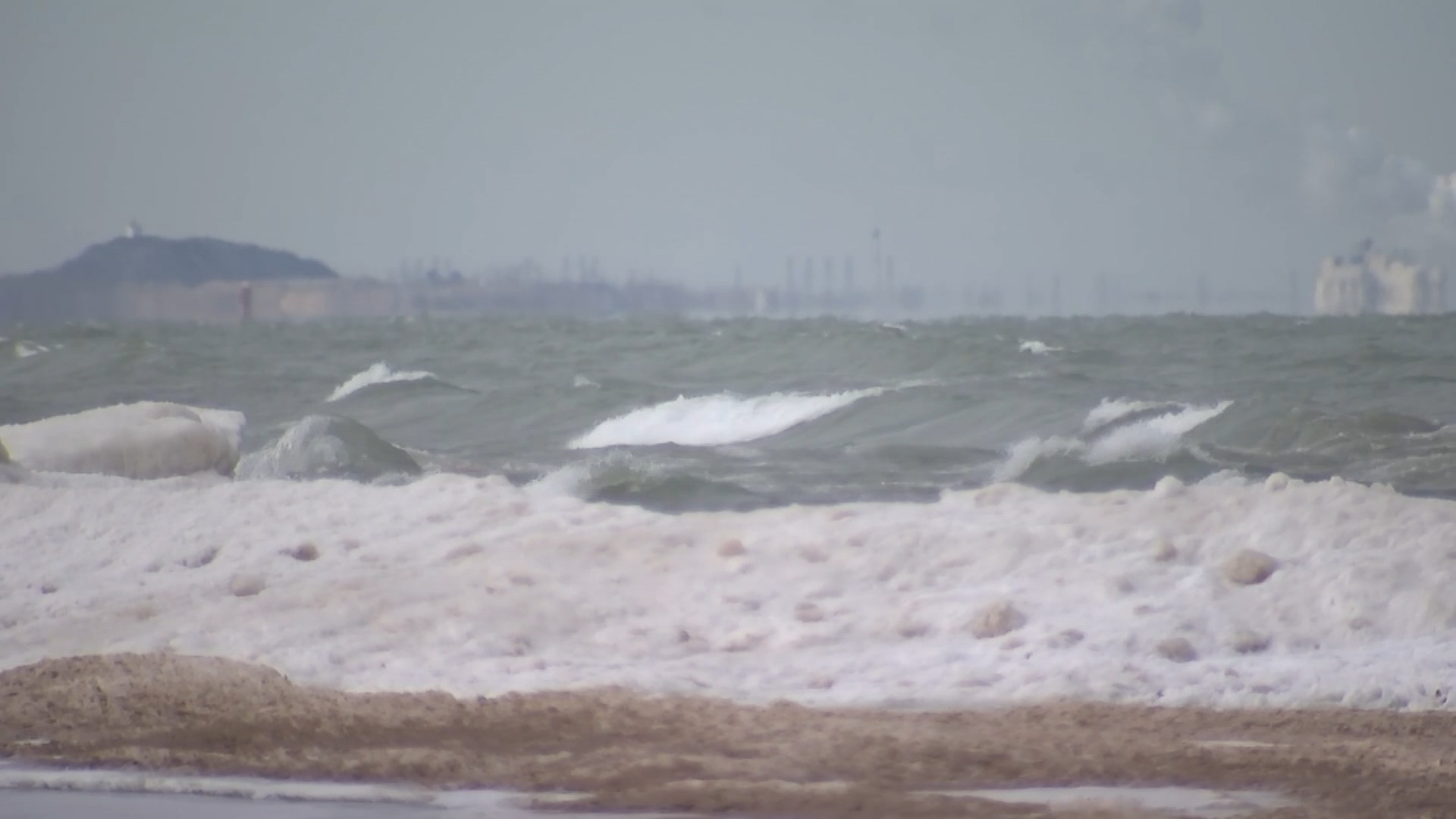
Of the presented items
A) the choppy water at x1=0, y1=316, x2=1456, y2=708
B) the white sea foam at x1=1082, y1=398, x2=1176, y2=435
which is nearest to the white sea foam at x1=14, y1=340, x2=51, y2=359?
the choppy water at x1=0, y1=316, x2=1456, y2=708

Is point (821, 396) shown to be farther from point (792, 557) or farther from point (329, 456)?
point (792, 557)

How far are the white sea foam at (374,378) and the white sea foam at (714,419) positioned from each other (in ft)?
9.16

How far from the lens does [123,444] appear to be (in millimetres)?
6758

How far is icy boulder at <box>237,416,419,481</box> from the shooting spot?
7922 mm

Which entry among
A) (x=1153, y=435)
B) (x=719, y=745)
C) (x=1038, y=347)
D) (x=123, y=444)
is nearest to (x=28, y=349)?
(x=123, y=444)

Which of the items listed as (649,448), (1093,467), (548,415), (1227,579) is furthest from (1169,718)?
(548,415)

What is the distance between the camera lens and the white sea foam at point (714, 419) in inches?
414

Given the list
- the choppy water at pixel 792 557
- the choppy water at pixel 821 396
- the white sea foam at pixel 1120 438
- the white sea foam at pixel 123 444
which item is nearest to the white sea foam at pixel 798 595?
the choppy water at pixel 792 557

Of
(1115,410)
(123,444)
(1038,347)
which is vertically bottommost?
(1115,410)

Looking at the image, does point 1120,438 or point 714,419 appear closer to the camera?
point 1120,438

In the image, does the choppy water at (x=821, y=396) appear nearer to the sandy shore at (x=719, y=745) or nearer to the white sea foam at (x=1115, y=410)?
the white sea foam at (x=1115, y=410)

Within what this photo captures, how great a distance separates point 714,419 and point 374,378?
3.93m

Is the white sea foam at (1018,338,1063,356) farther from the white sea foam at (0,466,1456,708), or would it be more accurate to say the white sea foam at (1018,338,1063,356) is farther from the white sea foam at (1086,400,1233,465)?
the white sea foam at (0,466,1456,708)

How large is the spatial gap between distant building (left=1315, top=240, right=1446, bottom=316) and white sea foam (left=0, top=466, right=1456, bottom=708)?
5088 mm
